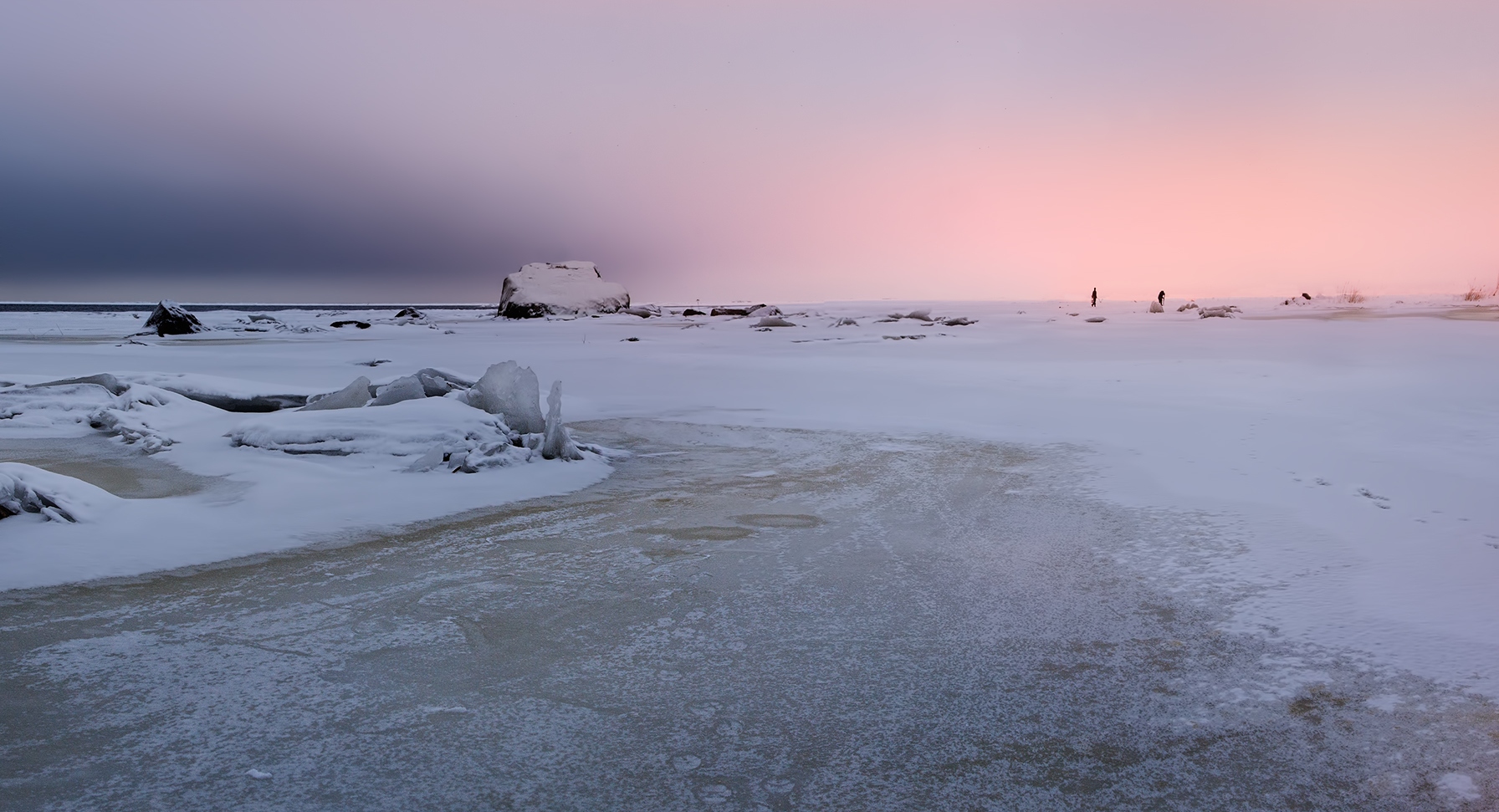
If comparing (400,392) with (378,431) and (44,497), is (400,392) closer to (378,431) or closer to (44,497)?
(378,431)

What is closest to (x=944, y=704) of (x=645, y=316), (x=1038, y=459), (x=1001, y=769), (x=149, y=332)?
(x=1001, y=769)

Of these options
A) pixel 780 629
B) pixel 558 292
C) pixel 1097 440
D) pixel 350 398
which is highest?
pixel 558 292

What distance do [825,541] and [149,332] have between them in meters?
21.6

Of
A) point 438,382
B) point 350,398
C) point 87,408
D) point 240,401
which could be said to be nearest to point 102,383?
point 87,408

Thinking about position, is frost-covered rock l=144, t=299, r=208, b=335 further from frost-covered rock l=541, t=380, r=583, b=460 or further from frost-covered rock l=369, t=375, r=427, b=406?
frost-covered rock l=541, t=380, r=583, b=460

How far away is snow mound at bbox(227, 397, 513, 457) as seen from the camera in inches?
192

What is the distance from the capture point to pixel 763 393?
849 centimetres

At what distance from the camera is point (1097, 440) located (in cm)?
575

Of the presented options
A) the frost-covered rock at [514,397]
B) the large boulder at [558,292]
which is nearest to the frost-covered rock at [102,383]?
the frost-covered rock at [514,397]

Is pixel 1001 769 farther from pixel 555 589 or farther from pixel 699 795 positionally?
pixel 555 589

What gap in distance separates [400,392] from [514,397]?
1051 millimetres

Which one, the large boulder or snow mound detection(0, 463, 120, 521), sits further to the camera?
the large boulder

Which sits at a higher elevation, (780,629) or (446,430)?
(446,430)

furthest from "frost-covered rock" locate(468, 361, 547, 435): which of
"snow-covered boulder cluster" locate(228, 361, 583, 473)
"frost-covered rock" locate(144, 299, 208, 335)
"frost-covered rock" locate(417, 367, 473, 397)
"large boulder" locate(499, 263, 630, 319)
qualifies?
"large boulder" locate(499, 263, 630, 319)
